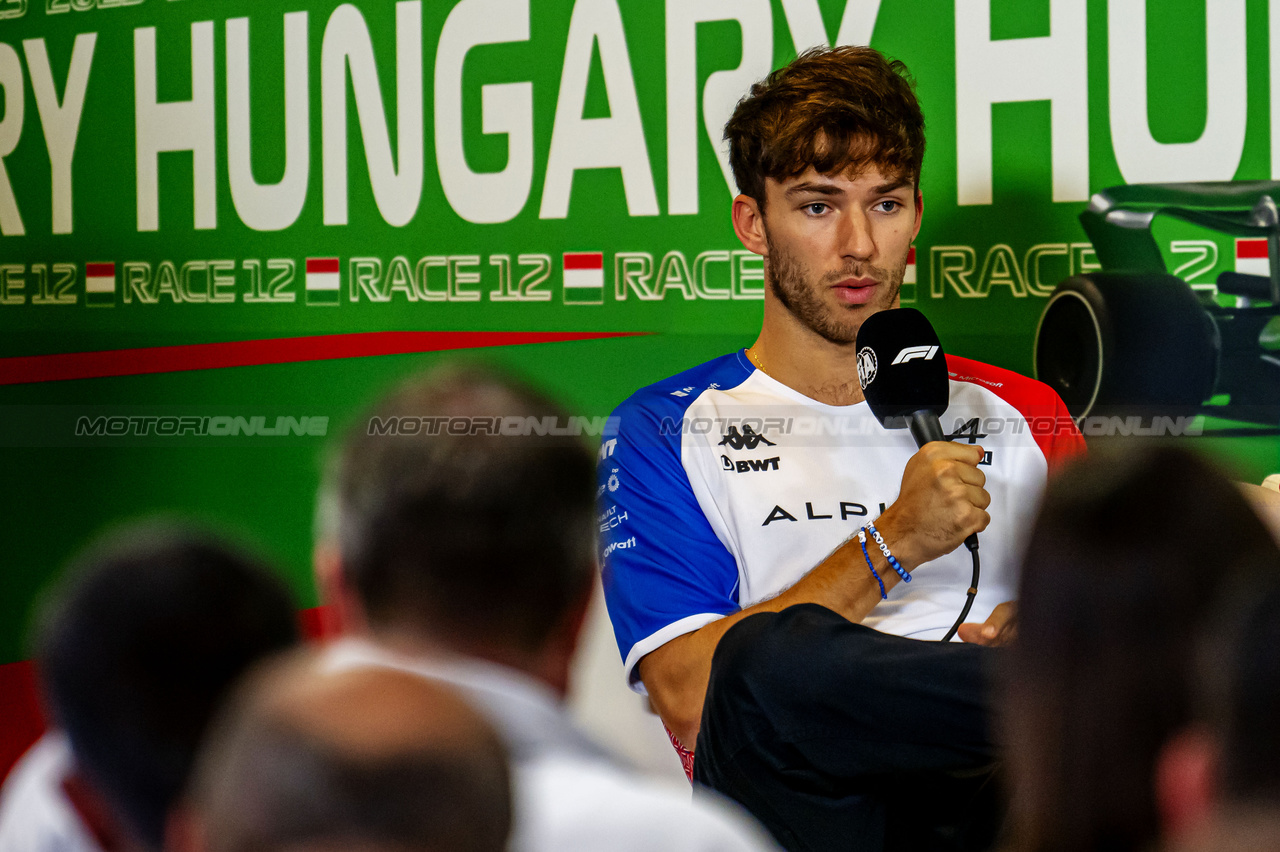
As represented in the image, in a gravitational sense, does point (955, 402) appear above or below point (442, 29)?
below

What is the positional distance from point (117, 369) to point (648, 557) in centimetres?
134

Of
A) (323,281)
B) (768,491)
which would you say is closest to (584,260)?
(323,281)

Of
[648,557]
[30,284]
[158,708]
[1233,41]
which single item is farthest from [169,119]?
[158,708]

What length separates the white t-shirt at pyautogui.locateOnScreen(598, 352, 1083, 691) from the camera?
1.76m

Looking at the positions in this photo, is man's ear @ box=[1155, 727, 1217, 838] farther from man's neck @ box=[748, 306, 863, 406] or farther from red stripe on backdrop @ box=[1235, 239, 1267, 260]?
red stripe on backdrop @ box=[1235, 239, 1267, 260]

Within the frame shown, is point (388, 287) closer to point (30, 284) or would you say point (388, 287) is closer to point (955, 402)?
point (30, 284)

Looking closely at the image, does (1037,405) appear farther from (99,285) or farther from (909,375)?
(99,285)

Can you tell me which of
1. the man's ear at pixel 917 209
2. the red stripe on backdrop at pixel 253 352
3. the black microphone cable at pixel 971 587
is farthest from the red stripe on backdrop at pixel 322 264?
the black microphone cable at pixel 971 587

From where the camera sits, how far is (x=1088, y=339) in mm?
1893

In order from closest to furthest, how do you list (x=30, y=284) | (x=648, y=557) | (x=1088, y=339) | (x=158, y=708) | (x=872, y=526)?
(x=158, y=708) → (x=872, y=526) → (x=648, y=557) → (x=1088, y=339) → (x=30, y=284)

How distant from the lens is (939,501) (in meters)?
1.54

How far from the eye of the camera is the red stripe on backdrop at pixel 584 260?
2.23 meters

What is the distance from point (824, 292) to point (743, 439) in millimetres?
232

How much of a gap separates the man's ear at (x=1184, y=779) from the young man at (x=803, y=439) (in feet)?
3.63
